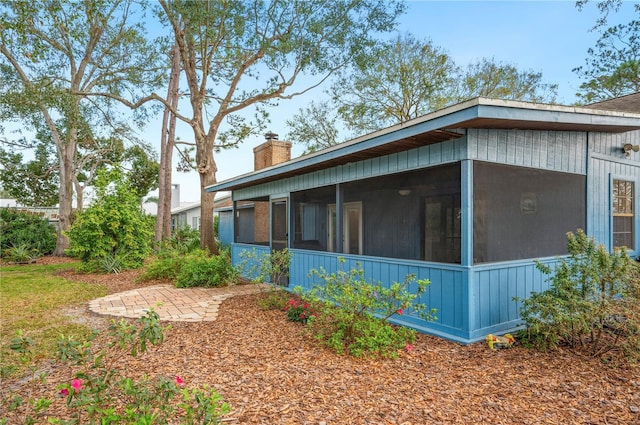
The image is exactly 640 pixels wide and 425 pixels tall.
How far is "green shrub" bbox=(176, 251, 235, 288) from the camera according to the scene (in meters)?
8.30

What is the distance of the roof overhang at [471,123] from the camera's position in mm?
3764

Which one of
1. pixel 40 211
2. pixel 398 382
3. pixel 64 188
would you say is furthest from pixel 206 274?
pixel 40 211

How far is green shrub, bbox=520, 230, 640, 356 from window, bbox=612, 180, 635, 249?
9.17 ft

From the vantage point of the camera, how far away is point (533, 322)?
4.06 metres

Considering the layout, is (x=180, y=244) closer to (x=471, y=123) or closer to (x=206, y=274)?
(x=206, y=274)

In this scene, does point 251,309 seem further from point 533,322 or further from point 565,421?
point 565,421

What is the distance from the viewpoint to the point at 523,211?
4.87m

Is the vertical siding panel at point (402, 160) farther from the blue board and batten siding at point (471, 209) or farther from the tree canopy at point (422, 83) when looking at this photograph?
the tree canopy at point (422, 83)

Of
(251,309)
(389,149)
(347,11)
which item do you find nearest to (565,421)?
(389,149)

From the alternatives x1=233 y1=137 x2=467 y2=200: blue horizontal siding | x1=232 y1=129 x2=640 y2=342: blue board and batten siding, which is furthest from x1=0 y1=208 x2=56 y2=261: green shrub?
x1=232 y1=129 x2=640 y2=342: blue board and batten siding

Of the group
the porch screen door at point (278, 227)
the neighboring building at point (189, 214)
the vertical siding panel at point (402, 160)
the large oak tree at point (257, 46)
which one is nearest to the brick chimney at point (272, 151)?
the large oak tree at point (257, 46)

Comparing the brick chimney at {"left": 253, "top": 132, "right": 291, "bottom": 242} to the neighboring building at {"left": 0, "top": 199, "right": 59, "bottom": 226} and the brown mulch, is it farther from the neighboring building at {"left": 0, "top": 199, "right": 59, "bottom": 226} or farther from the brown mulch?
the neighboring building at {"left": 0, "top": 199, "right": 59, "bottom": 226}

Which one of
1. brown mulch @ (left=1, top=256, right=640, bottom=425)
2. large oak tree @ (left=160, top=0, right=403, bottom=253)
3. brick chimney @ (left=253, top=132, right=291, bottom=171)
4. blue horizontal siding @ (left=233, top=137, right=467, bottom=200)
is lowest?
brown mulch @ (left=1, top=256, right=640, bottom=425)

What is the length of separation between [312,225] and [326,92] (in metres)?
12.3
